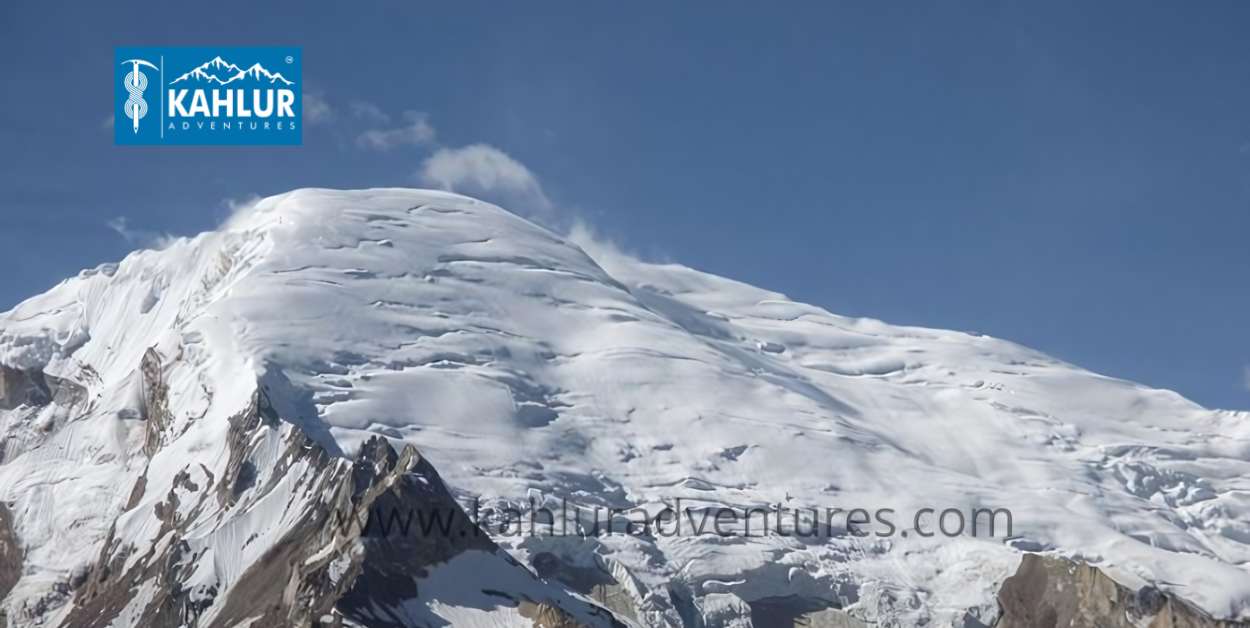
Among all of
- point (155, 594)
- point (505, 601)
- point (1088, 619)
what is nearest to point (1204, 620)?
point (1088, 619)

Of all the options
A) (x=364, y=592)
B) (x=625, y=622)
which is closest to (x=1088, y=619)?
(x=625, y=622)

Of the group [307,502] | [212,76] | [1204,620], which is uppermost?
[212,76]

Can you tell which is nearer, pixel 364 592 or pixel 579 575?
pixel 364 592

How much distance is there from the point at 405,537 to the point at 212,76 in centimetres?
4715

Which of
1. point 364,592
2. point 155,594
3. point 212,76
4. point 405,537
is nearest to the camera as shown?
point 212,76

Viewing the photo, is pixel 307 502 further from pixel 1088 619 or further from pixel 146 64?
pixel 1088 619

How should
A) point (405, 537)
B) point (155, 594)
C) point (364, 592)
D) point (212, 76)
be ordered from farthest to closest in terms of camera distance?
point (155, 594) < point (405, 537) < point (364, 592) < point (212, 76)

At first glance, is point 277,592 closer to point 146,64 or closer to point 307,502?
point 307,502

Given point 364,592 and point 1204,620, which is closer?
point 364,592

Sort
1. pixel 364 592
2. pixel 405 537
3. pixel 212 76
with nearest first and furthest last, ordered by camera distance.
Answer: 1. pixel 212 76
2. pixel 364 592
3. pixel 405 537

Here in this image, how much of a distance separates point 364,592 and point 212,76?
148 feet

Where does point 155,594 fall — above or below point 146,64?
below

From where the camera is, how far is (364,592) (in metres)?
172

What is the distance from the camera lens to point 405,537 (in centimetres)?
18300
